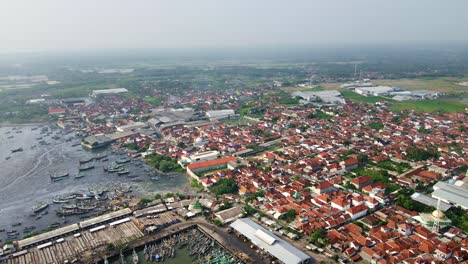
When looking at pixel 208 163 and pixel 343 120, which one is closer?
pixel 208 163

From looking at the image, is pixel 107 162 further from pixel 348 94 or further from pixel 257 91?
pixel 348 94

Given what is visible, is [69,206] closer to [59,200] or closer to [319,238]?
[59,200]

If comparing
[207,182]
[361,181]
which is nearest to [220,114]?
[207,182]

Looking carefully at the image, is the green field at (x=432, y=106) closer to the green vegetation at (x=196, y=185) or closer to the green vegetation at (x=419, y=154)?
the green vegetation at (x=419, y=154)

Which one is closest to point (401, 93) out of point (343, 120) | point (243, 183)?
point (343, 120)

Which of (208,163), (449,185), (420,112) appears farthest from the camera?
(420,112)

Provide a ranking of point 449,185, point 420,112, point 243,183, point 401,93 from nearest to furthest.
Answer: point 449,185
point 243,183
point 420,112
point 401,93

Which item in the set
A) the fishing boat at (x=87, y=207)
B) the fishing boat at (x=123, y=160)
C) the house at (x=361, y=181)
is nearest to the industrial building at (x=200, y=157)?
the fishing boat at (x=123, y=160)
